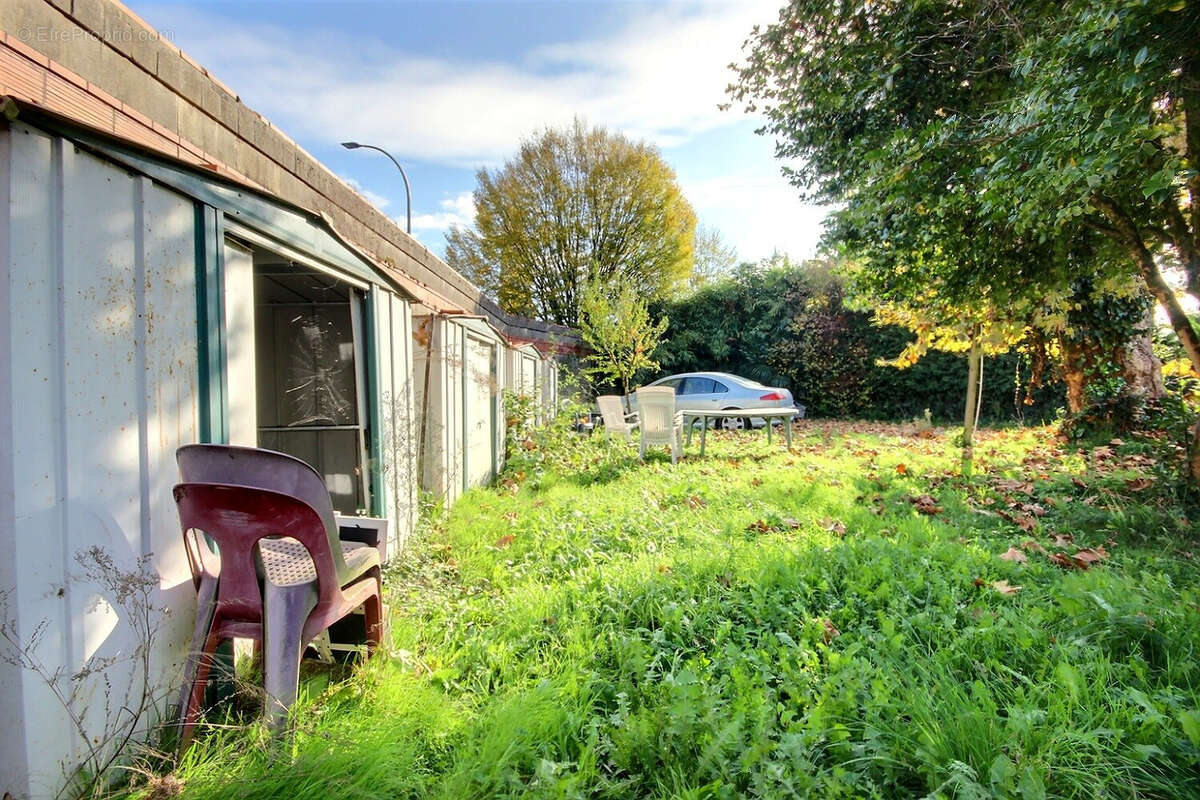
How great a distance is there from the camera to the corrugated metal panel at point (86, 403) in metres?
1.43

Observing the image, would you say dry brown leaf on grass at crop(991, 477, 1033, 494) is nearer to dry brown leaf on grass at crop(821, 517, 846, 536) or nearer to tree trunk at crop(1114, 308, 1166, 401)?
dry brown leaf on grass at crop(821, 517, 846, 536)

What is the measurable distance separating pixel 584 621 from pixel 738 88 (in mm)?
7166

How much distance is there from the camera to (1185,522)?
400 centimetres

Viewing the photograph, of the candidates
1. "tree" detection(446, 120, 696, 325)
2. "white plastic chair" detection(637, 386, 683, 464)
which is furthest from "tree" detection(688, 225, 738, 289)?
"white plastic chair" detection(637, 386, 683, 464)

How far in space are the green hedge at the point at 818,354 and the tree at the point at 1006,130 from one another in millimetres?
7036

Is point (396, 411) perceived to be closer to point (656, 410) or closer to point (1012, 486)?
point (656, 410)

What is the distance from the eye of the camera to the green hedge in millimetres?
12914

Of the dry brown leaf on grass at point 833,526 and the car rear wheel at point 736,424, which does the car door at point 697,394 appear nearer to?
the car rear wheel at point 736,424

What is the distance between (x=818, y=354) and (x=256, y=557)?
589 inches

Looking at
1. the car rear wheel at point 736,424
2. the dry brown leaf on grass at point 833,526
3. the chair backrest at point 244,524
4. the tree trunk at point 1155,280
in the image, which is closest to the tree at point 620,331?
the car rear wheel at point 736,424

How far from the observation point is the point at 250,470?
1723mm

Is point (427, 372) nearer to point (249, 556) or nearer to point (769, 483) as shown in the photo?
point (249, 556)

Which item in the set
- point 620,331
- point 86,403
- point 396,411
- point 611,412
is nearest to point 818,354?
point 620,331

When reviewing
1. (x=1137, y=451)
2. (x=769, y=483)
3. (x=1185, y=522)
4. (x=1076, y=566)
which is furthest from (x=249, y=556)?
(x=1137, y=451)
